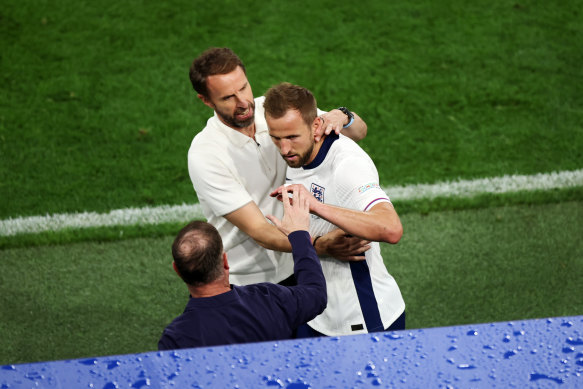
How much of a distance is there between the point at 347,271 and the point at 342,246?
0.16 metres

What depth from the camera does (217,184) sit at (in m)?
3.02

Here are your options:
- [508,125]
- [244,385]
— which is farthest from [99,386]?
[508,125]

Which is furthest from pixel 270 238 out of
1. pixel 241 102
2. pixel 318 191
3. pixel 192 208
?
pixel 192 208

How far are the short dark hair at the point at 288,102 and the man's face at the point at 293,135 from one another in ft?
0.06

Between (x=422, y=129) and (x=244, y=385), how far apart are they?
4.98 metres

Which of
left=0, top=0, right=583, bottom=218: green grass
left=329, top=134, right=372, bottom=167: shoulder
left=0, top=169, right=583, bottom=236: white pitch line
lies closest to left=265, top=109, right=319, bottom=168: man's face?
left=329, top=134, right=372, bottom=167: shoulder

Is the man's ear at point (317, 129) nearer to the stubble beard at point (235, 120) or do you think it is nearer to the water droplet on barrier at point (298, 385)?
A: the stubble beard at point (235, 120)

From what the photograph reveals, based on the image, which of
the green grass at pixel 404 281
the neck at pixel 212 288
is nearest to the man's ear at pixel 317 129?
the neck at pixel 212 288

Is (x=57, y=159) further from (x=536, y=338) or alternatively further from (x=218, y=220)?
(x=536, y=338)

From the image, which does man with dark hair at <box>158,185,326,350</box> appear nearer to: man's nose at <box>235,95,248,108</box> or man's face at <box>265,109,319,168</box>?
man's face at <box>265,109,319,168</box>

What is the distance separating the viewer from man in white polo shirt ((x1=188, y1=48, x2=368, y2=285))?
3006 millimetres

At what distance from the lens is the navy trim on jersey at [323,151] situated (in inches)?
111

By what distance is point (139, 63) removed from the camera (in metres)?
6.85

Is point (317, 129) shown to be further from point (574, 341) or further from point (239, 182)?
point (574, 341)
